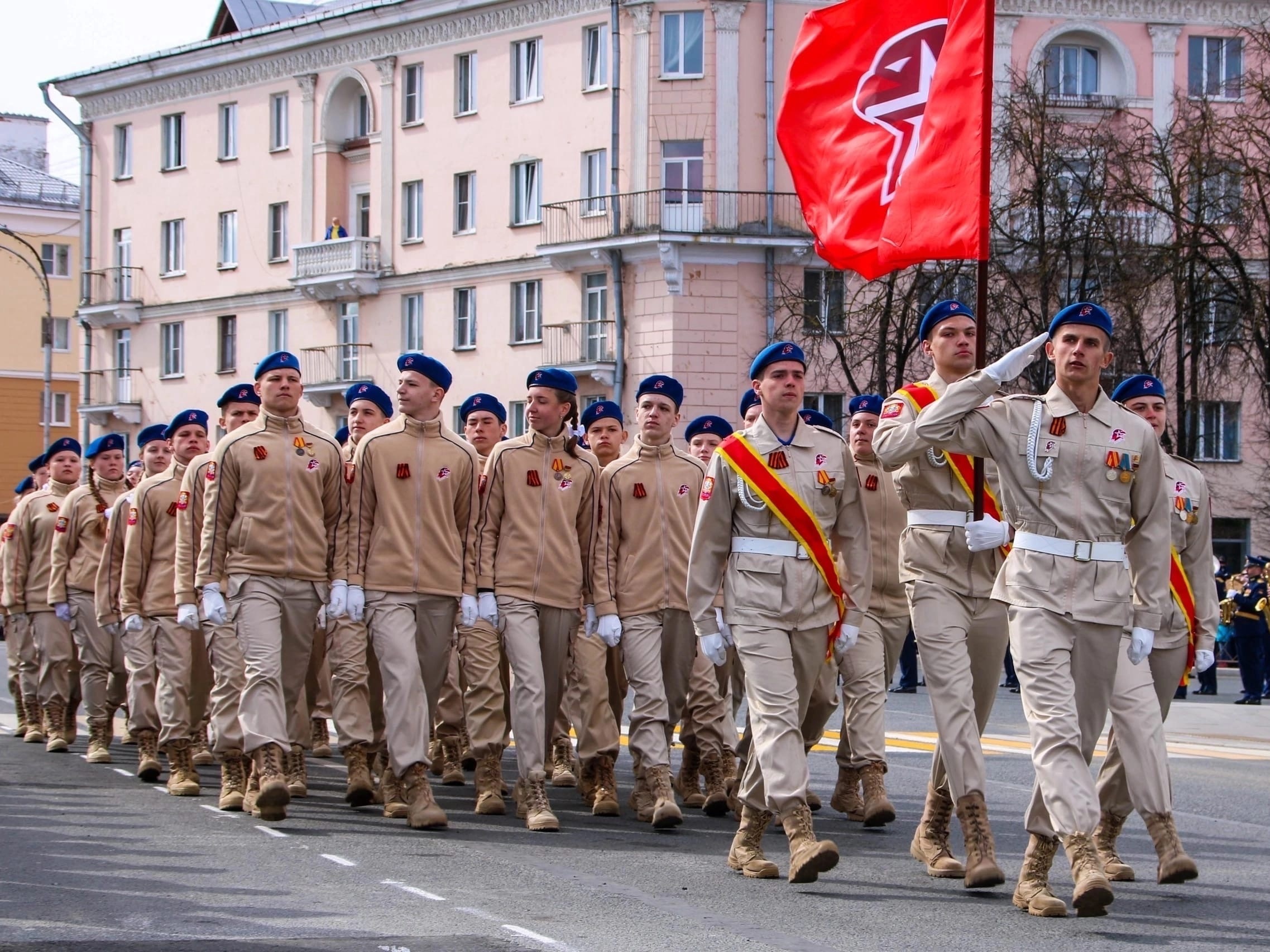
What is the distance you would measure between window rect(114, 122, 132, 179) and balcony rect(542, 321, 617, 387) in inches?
636

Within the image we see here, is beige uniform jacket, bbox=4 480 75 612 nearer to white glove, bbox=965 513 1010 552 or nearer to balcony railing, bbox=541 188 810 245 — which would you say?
white glove, bbox=965 513 1010 552

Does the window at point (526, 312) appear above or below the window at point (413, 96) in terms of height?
below

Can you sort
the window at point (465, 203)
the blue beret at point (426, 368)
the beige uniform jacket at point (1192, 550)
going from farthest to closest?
the window at point (465, 203) < the blue beret at point (426, 368) < the beige uniform jacket at point (1192, 550)

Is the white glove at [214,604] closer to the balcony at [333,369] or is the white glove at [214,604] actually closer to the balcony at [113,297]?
the balcony at [333,369]

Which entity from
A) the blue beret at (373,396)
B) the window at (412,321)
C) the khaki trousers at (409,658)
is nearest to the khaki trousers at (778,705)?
the khaki trousers at (409,658)

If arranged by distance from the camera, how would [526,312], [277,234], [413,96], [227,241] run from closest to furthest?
[526,312], [413,96], [277,234], [227,241]

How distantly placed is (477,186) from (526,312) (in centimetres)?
323

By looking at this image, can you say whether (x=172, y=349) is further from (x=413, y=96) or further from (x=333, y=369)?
(x=413, y=96)

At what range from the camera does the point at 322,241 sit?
50188 millimetres

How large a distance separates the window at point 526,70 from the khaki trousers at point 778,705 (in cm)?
3779

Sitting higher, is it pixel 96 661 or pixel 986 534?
pixel 986 534

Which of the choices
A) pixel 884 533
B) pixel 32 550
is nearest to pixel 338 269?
pixel 32 550

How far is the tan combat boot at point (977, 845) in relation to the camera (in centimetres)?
870

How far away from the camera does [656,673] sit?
11.1 m
